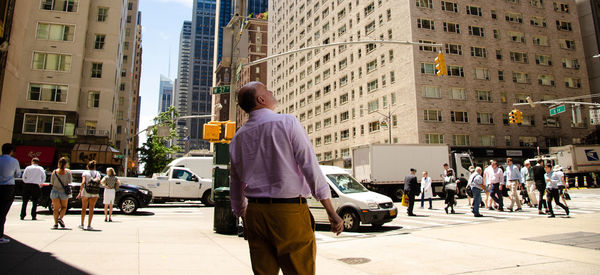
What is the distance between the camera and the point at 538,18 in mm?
53562

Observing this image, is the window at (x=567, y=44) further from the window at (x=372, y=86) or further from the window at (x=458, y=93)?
the window at (x=372, y=86)

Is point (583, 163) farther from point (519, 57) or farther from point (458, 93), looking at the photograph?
point (519, 57)

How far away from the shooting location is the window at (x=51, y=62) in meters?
35.3

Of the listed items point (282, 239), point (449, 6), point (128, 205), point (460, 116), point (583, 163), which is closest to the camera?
point (282, 239)

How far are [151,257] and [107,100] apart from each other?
37120 millimetres

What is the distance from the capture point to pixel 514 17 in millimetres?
52188

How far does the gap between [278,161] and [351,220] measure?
8.33m

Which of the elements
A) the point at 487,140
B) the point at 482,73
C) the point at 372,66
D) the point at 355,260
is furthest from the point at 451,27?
the point at 355,260

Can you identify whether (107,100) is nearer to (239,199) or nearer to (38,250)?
(38,250)

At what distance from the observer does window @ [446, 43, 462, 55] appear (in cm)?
4789

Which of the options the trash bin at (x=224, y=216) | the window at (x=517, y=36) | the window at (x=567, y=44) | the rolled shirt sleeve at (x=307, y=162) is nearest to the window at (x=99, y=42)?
the trash bin at (x=224, y=216)

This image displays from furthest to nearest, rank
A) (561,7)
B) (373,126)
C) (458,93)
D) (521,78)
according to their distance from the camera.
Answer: (561,7)
(373,126)
(521,78)
(458,93)

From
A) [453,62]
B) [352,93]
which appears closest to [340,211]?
[453,62]

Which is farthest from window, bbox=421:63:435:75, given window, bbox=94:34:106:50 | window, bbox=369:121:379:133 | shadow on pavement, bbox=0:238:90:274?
shadow on pavement, bbox=0:238:90:274
